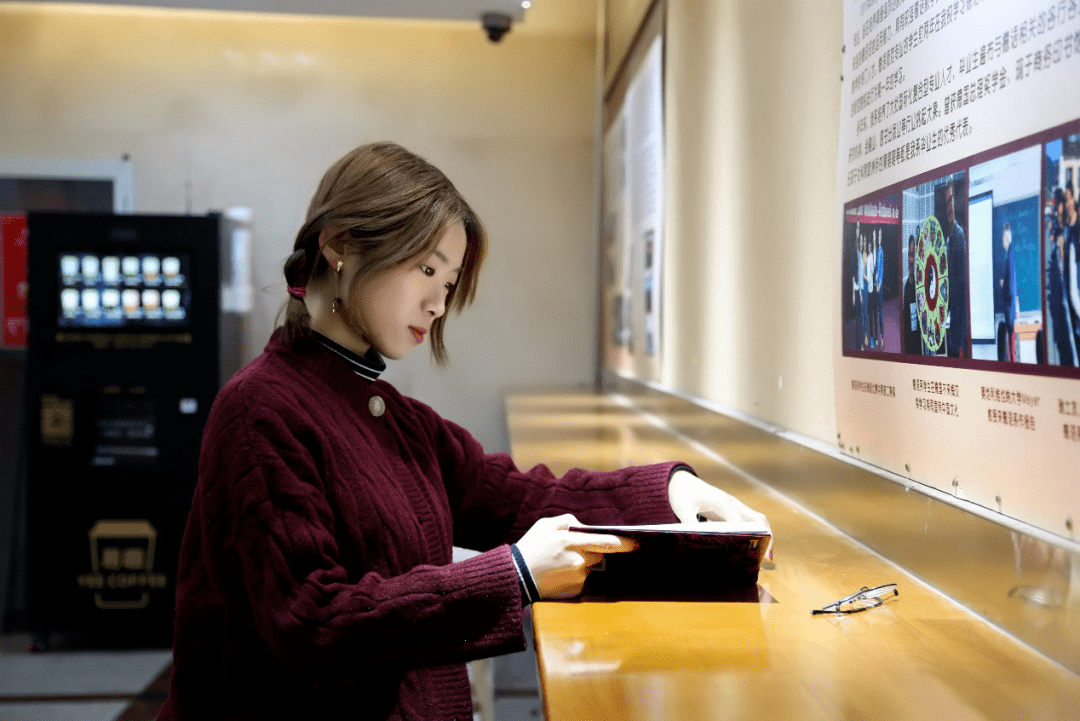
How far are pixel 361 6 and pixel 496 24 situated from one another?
27.0 inches

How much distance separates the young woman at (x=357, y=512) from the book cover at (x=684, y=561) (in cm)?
5

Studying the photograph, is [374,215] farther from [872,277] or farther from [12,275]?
[12,275]

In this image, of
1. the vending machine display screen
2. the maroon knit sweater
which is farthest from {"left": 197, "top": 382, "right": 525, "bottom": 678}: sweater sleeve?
the vending machine display screen

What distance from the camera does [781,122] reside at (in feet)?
6.67

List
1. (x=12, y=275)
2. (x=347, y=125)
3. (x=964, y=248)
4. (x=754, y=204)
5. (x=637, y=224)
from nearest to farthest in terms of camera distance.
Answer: (x=964, y=248)
(x=754, y=204)
(x=637, y=224)
(x=12, y=275)
(x=347, y=125)

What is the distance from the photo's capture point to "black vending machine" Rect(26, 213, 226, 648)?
4078 mm

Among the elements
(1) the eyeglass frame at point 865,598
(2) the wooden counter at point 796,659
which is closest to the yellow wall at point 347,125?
(2) the wooden counter at point 796,659

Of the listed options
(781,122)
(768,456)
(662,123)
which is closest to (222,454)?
(768,456)

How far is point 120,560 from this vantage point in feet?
13.4

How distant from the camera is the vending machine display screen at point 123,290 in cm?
413

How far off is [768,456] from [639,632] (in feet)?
3.38

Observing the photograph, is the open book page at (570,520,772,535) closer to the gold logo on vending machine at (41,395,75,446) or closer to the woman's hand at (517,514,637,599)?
the woman's hand at (517,514,637,599)

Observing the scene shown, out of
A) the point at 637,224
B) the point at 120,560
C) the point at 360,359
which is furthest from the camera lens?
the point at 120,560

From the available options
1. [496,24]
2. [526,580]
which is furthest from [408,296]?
[496,24]
